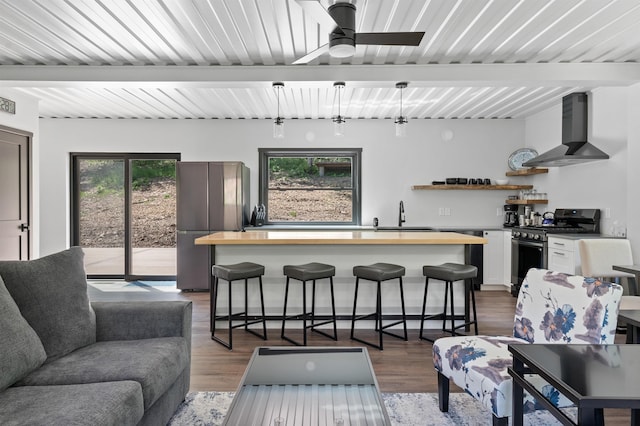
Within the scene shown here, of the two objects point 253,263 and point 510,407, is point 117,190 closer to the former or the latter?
point 253,263

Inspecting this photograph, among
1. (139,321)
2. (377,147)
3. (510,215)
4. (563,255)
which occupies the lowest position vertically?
(139,321)

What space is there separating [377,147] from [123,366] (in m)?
5.26

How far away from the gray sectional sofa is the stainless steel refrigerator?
3.24 meters

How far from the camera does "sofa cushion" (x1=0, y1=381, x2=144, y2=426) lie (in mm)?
1324

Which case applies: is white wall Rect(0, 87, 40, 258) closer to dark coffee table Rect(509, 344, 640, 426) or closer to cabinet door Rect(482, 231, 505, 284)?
dark coffee table Rect(509, 344, 640, 426)

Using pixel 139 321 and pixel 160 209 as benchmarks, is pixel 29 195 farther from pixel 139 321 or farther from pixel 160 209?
pixel 139 321

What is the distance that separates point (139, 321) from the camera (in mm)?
2219

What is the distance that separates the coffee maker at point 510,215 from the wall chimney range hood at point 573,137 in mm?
1248

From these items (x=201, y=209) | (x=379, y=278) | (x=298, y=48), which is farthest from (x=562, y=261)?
(x=201, y=209)

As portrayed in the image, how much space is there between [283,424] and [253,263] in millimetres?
2165

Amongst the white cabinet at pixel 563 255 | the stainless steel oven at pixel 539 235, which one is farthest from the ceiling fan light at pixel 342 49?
the stainless steel oven at pixel 539 235

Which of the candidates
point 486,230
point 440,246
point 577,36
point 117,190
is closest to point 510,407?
point 440,246

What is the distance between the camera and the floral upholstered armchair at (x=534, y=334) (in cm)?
177

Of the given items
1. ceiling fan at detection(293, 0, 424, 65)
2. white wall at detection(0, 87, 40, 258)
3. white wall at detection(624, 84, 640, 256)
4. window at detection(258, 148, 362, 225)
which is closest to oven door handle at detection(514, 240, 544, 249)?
white wall at detection(624, 84, 640, 256)
